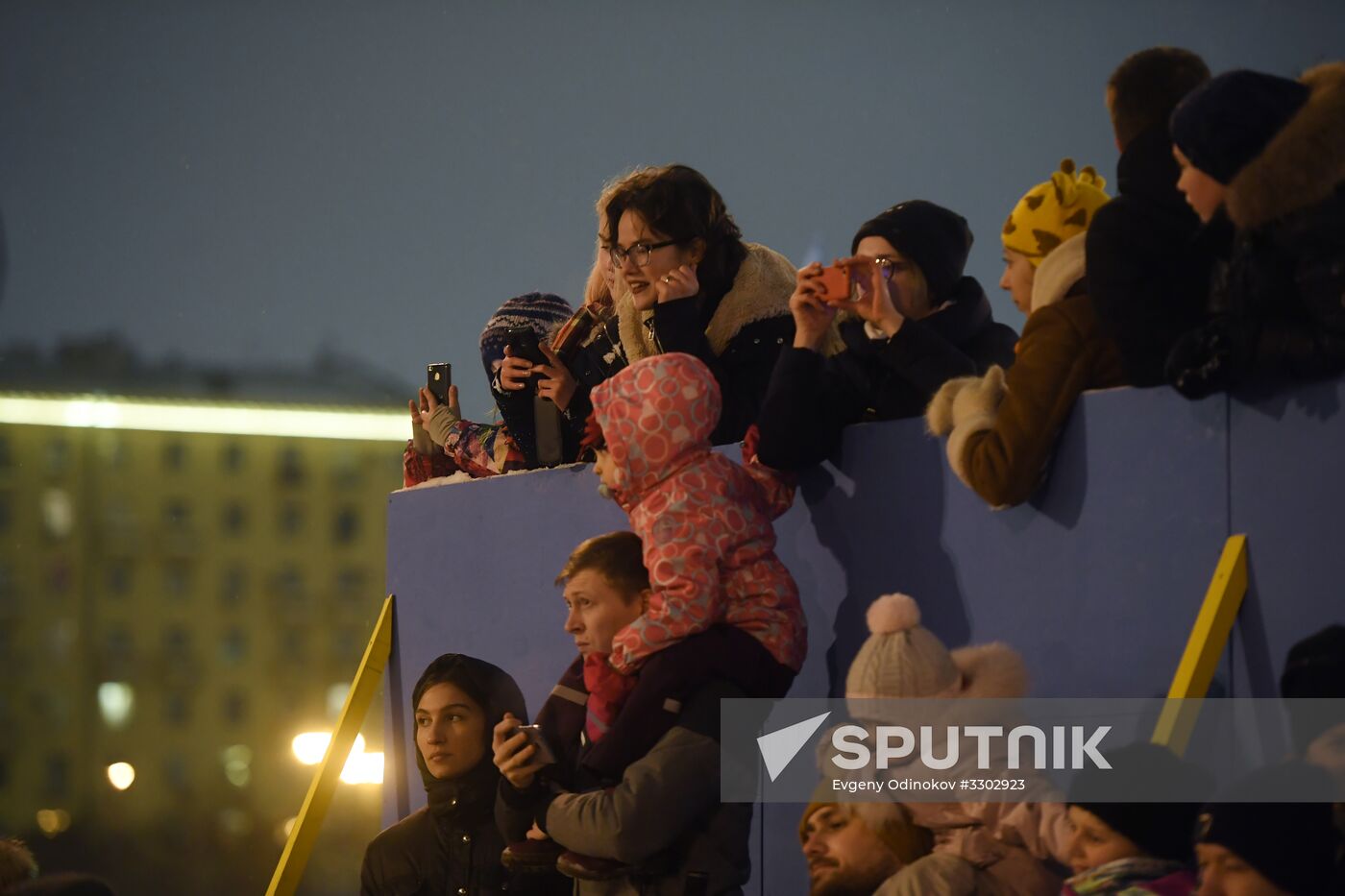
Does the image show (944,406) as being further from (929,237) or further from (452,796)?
(452,796)

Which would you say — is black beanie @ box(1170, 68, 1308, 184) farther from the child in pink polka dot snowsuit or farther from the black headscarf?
the black headscarf

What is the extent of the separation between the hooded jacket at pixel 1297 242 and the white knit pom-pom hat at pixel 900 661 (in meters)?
0.72

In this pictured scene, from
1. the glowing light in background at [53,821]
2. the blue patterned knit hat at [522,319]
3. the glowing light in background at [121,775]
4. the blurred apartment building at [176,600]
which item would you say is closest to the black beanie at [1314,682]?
the blue patterned knit hat at [522,319]

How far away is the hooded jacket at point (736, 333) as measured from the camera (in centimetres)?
411

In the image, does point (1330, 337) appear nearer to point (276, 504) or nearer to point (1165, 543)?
point (1165, 543)

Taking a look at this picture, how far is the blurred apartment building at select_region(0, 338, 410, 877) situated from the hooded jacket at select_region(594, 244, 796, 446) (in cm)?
1842

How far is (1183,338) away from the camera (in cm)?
292

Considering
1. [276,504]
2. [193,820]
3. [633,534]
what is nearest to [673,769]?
[633,534]

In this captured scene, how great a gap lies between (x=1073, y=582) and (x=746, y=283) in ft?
4.23

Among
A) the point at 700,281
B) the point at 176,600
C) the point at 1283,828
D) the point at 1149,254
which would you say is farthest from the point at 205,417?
the point at 1283,828

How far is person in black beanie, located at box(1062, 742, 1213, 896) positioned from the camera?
258 centimetres

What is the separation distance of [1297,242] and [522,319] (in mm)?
2833

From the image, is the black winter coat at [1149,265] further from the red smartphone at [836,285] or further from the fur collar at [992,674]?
the red smartphone at [836,285]

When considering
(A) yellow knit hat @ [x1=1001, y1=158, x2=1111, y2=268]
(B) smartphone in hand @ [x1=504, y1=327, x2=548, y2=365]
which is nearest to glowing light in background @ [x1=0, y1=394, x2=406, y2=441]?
(B) smartphone in hand @ [x1=504, y1=327, x2=548, y2=365]
